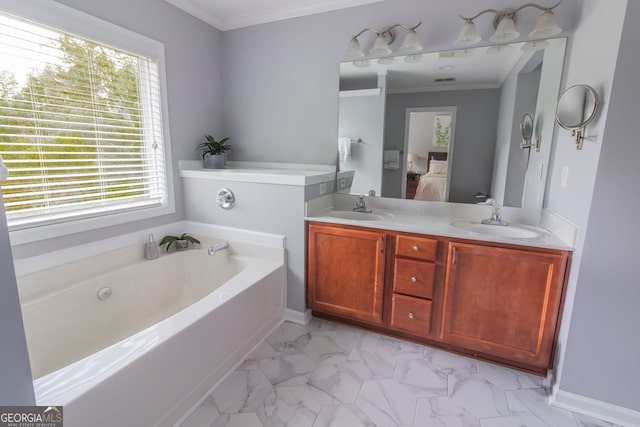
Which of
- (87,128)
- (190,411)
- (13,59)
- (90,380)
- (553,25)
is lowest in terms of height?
(190,411)

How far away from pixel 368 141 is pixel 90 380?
2.16m

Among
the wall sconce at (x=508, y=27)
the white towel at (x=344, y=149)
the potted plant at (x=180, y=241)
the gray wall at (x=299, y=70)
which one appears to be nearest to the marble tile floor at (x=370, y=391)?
the potted plant at (x=180, y=241)

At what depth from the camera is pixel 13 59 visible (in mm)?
1609

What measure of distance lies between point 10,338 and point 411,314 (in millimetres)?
1902

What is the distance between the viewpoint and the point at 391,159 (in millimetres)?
2441

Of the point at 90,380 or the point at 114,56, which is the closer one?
the point at 90,380

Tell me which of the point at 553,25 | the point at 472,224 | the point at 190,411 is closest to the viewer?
the point at 190,411

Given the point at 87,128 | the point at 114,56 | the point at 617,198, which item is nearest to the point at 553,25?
the point at 617,198

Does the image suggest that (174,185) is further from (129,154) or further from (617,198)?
(617,198)

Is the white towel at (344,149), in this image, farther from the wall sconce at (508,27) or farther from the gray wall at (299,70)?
the wall sconce at (508,27)

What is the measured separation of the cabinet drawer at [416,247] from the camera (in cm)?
194

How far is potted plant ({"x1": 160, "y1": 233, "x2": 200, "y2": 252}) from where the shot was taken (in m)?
2.48

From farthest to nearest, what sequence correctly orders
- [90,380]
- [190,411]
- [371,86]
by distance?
[371,86] < [190,411] < [90,380]

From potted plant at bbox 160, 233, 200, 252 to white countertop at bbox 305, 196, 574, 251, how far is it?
3.37 ft
